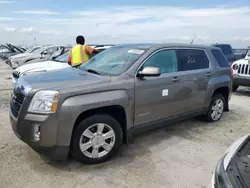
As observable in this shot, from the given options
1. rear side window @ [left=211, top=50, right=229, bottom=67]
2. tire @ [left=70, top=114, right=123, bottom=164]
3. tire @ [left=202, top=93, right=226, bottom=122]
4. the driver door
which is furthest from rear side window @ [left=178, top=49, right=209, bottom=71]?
tire @ [left=70, top=114, right=123, bottom=164]

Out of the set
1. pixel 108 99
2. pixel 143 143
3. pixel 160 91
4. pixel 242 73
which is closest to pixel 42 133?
pixel 108 99

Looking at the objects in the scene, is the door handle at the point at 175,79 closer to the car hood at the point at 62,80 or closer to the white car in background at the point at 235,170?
the car hood at the point at 62,80

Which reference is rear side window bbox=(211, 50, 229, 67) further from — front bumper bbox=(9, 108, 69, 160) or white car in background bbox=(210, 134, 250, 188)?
front bumper bbox=(9, 108, 69, 160)

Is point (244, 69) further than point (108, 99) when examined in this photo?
Yes

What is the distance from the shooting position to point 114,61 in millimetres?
4305

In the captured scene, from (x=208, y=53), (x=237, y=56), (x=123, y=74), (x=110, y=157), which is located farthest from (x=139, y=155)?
(x=237, y=56)

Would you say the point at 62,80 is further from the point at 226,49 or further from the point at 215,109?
the point at 226,49

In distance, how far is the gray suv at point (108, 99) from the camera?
3209mm

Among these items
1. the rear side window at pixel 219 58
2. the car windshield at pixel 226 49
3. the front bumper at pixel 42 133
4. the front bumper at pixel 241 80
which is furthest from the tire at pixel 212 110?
A: the car windshield at pixel 226 49

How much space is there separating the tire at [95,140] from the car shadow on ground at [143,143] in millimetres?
123

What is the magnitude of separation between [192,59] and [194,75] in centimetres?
35

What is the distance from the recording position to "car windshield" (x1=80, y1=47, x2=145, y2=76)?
400 cm

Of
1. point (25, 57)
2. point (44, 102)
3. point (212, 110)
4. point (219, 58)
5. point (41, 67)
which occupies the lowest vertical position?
point (212, 110)

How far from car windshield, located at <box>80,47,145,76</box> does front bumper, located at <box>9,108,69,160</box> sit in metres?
1.23
